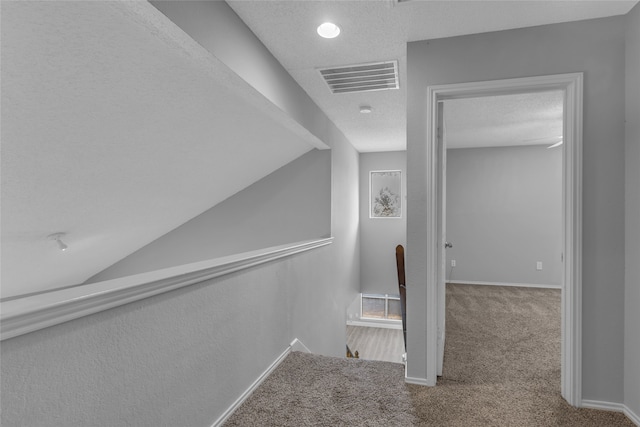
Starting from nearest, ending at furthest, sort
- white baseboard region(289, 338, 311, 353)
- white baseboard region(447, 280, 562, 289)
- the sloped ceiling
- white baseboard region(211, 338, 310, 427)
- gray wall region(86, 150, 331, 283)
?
the sloped ceiling
white baseboard region(211, 338, 310, 427)
white baseboard region(289, 338, 311, 353)
gray wall region(86, 150, 331, 283)
white baseboard region(447, 280, 562, 289)

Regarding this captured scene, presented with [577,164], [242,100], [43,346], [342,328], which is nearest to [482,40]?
[577,164]

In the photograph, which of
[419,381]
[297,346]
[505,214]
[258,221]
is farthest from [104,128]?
[505,214]

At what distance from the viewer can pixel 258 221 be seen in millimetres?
4371

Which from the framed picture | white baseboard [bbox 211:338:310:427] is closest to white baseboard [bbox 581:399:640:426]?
white baseboard [bbox 211:338:310:427]

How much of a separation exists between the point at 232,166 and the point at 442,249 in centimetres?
210

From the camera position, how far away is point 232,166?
11.3 feet

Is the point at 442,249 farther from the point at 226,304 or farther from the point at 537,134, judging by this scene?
the point at 537,134

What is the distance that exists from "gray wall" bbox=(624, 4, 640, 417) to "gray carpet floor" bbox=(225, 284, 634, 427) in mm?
232

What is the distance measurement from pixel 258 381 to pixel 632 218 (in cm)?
223

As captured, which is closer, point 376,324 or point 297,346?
point 297,346

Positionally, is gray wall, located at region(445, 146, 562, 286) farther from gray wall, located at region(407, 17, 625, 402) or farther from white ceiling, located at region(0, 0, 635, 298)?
gray wall, located at region(407, 17, 625, 402)

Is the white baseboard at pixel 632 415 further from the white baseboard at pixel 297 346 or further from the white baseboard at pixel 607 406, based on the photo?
the white baseboard at pixel 297 346

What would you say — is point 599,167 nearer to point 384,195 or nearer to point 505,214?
point 505,214

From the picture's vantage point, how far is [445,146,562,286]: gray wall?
5285mm
